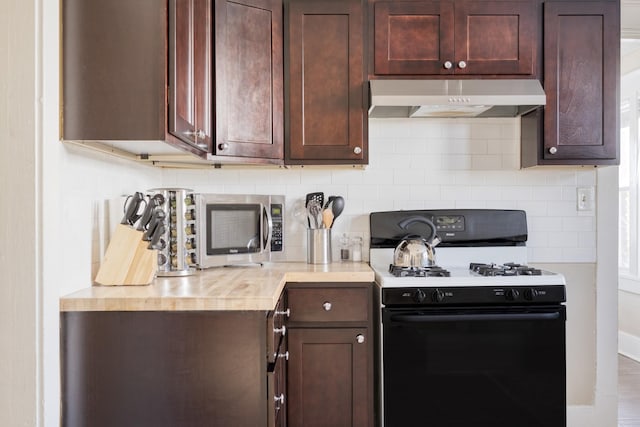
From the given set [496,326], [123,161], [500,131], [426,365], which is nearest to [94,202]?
[123,161]

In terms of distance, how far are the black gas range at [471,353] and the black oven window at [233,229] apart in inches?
28.5

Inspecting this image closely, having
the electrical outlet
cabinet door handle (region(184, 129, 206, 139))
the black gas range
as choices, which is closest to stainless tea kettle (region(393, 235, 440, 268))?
the black gas range

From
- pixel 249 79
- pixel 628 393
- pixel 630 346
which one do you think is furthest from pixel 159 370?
pixel 630 346

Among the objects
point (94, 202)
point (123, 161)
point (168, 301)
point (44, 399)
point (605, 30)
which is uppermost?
point (605, 30)

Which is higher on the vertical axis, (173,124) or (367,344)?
(173,124)

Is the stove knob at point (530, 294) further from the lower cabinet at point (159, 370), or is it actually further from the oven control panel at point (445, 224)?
the lower cabinet at point (159, 370)

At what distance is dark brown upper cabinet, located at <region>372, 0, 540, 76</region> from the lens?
2.50 meters

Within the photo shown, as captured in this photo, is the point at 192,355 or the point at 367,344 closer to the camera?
the point at 192,355

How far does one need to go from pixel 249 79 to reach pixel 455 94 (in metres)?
0.96

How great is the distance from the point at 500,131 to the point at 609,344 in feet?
4.27

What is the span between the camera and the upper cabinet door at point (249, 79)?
2.33m

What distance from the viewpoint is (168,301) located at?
64.4 inches

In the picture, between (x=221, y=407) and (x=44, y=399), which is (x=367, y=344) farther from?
(x=44, y=399)
